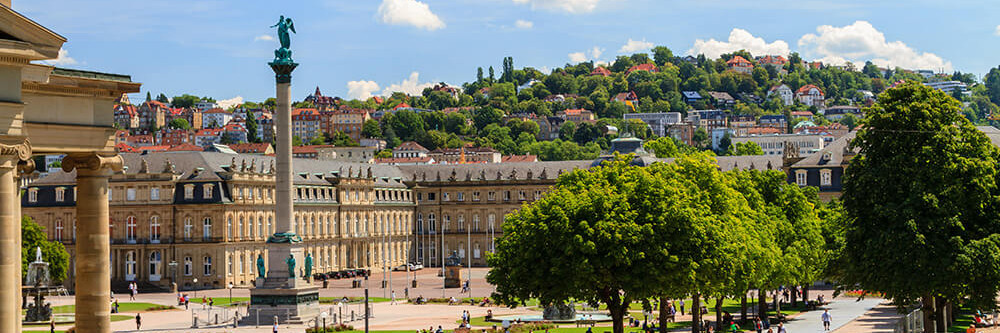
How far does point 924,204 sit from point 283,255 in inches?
1855

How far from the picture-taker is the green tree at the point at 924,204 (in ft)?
172

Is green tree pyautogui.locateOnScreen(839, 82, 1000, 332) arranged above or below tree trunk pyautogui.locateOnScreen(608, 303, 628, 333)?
above

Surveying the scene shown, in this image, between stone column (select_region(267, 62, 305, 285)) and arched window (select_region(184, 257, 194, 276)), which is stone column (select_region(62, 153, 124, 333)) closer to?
stone column (select_region(267, 62, 305, 285))

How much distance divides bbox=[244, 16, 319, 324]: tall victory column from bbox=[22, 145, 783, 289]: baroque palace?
30.9m

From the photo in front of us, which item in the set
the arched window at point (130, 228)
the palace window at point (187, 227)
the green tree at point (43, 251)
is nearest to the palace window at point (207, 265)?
the palace window at point (187, 227)

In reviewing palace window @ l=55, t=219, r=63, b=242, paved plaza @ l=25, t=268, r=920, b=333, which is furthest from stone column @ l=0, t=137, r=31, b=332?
palace window @ l=55, t=219, r=63, b=242

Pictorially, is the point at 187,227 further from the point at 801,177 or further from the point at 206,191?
the point at 801,177

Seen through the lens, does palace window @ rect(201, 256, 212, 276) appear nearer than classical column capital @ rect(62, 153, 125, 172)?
No

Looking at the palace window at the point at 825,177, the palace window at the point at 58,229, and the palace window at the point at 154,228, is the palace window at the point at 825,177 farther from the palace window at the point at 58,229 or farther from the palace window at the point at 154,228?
the palace window at the point at 58,229

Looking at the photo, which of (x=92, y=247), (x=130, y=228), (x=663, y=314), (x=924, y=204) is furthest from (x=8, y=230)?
(x=130, y=228)

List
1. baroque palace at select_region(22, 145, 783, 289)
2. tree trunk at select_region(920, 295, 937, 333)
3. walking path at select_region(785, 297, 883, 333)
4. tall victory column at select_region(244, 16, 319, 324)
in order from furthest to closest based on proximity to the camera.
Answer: baroque palace at select_region(22, 145, 783, 289), tall victory column at select_region(244, 16, 319, 324), walking path at select_region(785, 297, 883, 333), tree trunk at select_region(920, 295, 937, 333)

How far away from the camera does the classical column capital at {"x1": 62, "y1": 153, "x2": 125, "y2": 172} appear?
29469 mm

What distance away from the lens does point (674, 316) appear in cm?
8244

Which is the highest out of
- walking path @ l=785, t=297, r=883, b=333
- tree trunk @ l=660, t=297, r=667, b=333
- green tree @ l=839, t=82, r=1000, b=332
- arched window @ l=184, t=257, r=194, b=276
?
green tree @ l=839, t=82, r=1000, b=332
